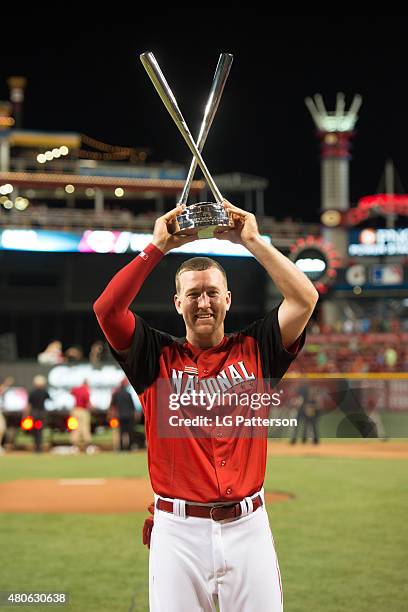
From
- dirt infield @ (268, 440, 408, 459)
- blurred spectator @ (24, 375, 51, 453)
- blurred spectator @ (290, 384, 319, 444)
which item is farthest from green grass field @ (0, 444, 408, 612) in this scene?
blurred spectator @ (24, 375, 51, 453)

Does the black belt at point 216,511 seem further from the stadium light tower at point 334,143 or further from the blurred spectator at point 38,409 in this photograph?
the stadium light tower at point 334,143

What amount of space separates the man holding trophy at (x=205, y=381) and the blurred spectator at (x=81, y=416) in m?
15.1

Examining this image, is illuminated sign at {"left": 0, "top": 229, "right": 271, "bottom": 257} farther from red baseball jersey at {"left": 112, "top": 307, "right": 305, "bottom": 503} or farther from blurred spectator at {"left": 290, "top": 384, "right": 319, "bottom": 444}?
red baseball jersey at {"left": 112, "top": 307, "right": 305, "bottom": 503}

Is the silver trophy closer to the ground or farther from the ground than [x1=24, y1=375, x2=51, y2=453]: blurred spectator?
farther from the ground

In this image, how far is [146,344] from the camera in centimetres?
353

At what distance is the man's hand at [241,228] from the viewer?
10.9 feet

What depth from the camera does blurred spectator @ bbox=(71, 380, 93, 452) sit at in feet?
60.4

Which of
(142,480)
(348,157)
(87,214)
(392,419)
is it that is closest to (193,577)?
(392,419)

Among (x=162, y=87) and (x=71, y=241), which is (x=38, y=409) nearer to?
(x=71, y=241)

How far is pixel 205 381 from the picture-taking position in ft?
11.5

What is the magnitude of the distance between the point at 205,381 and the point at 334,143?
42377 mm

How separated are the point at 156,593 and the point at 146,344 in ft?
3.01

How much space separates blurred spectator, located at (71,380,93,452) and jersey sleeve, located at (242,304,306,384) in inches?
593

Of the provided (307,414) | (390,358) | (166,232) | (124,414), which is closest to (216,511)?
(166,232)
